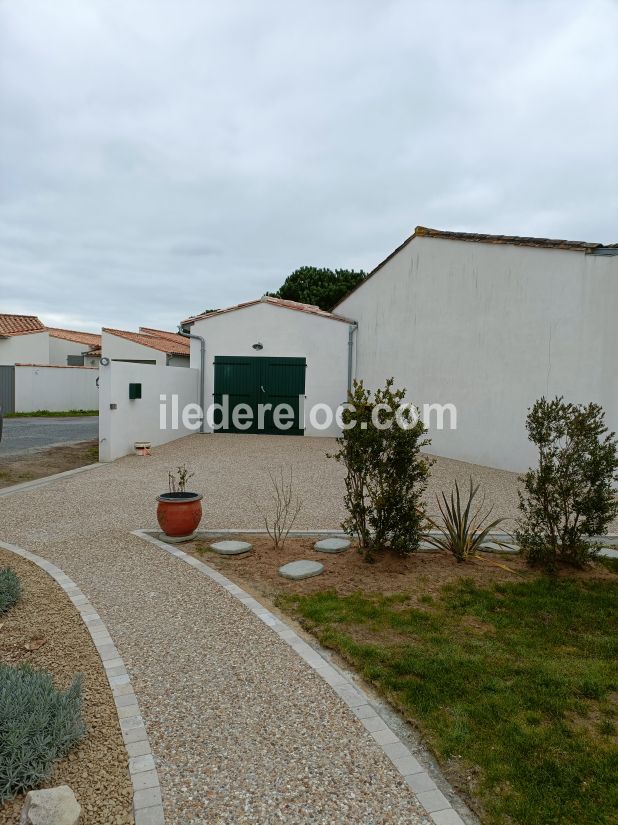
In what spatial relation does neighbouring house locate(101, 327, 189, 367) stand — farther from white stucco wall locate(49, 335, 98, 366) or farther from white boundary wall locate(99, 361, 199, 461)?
white boundary wall locate(99, 361, 199, 461)

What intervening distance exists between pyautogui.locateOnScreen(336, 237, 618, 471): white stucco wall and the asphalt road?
9.31 meters

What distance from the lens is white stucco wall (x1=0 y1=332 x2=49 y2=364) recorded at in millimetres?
27344

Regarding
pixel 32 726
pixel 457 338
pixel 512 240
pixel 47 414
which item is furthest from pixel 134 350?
pixel 32 726

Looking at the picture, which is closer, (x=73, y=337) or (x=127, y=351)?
(x=127, y=351)

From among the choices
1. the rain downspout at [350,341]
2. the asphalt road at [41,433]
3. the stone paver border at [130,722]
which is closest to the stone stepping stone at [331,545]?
the stone paver border at [130,722]

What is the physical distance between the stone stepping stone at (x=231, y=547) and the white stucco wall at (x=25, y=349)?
25.8 meters

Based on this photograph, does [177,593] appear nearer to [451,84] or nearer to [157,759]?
[157,759]

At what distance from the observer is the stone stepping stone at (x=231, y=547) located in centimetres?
586

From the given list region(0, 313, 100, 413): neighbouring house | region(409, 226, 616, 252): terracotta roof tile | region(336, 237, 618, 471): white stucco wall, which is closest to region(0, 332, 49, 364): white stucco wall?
region(0, 313, 100, 413): neighbouring house

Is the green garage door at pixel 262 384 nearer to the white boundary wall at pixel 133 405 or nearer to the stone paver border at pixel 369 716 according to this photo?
the white boundary wall at pixel 133 405

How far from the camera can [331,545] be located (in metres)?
6.10

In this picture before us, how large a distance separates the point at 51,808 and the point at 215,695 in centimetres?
112

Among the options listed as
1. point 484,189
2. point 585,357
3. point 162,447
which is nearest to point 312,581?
point 585,357

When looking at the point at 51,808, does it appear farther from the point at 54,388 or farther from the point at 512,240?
the point at 54,388
